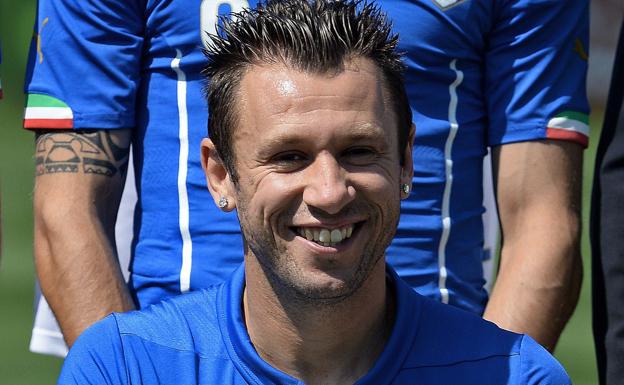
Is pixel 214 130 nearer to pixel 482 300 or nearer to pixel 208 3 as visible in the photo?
pixel 208 3

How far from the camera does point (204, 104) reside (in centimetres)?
348

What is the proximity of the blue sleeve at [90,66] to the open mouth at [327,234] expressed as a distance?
929 millimetres

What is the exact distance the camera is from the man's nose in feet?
8.95

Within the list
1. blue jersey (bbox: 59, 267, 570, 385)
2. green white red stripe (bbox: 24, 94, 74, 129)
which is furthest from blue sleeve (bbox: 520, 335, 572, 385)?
green white red stripe (bbox: 24, 94, 74, 129)

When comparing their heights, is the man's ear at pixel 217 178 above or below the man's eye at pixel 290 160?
below

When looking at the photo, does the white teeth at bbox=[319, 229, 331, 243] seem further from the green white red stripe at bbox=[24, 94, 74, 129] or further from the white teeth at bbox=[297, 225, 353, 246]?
the green white red stripe at bbox=[24, 94, 74, 129]

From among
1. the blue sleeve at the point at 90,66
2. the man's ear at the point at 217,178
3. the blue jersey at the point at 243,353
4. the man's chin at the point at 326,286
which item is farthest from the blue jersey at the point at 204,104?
the man's chin at the point at 326,286

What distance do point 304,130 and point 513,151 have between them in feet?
3.42

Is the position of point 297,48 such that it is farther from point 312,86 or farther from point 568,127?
point 568,127

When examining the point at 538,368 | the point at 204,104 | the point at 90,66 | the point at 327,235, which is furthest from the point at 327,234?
the point at 90,66

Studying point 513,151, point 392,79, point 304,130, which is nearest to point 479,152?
point 513,151

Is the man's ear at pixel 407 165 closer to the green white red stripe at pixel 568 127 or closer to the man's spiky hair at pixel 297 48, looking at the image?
the man's spiky hair at pixel 297 48

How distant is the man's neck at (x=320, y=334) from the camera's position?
9.41 ft

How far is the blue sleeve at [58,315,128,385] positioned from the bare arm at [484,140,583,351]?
1135 mm
